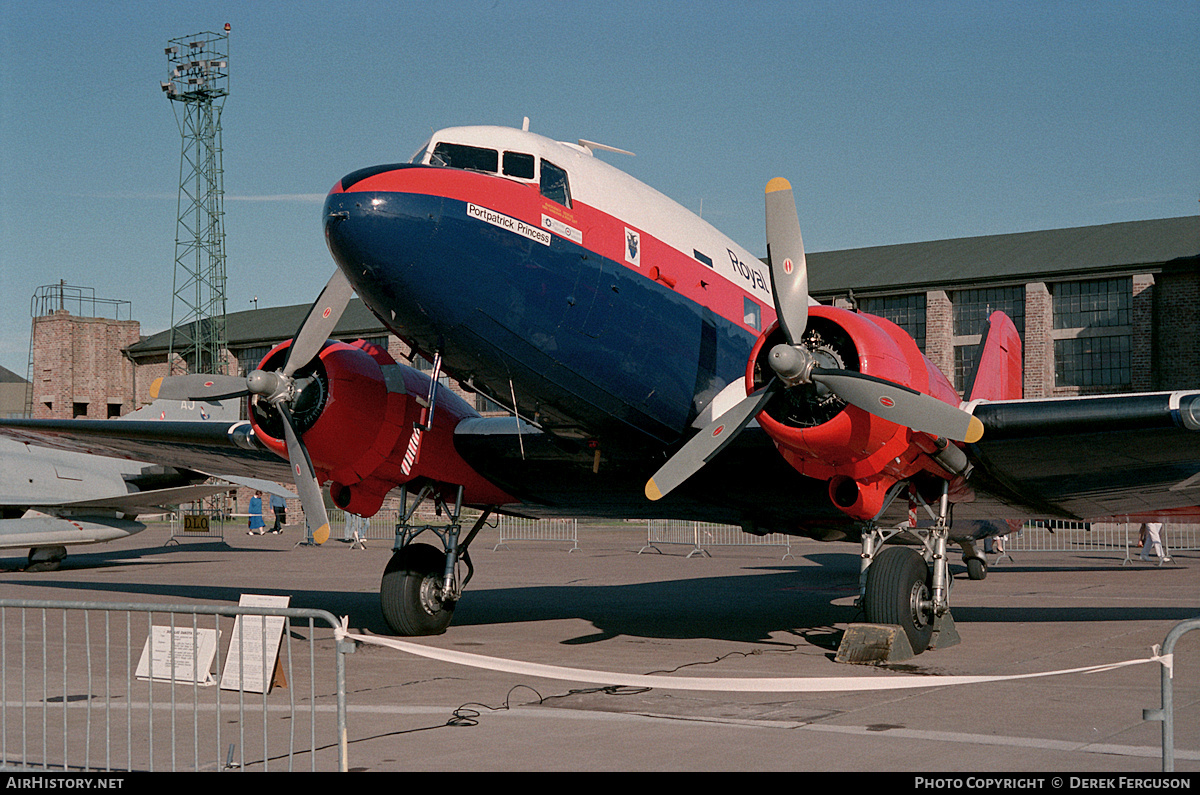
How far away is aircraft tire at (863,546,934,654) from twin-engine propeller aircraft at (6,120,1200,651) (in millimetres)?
32

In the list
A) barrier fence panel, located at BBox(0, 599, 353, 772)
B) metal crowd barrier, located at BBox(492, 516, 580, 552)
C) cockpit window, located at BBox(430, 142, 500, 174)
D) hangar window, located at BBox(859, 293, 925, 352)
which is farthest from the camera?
hangar window, located at BBox(859, 293, 925, 352)

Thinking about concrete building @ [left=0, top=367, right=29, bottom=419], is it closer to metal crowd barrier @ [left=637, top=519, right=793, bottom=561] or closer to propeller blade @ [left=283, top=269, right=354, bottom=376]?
metal crowd barrier @ [left=637, top=519, right=793, bottom=561]

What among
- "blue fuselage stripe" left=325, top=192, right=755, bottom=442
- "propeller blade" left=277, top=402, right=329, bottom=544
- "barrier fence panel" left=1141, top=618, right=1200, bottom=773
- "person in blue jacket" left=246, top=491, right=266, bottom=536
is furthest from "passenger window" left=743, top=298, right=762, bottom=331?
"person in blue jacket" left=246, top=491, right=266, bottom=536

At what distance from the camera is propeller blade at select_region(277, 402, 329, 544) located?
1259 cm

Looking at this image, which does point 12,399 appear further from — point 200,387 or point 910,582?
point 910,582

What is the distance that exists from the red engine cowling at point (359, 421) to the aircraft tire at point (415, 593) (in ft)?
2.64

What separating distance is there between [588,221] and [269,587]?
14006 mm

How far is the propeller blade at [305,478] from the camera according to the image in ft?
41.3

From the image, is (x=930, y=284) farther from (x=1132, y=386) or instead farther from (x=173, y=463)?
(x=173, y=463)

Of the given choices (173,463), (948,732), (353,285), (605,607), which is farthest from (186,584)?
(948,732)

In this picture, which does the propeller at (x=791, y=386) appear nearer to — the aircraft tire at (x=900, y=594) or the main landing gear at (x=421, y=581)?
the aircraft tire at (x=900, y=594)

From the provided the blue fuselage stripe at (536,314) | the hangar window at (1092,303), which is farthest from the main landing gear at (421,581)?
the hangar window at (1092,303)

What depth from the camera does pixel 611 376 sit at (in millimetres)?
11164

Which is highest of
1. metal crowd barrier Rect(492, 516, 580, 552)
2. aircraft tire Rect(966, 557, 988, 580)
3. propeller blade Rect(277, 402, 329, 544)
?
propeller blade Rect(277, 402, 329, 544)
